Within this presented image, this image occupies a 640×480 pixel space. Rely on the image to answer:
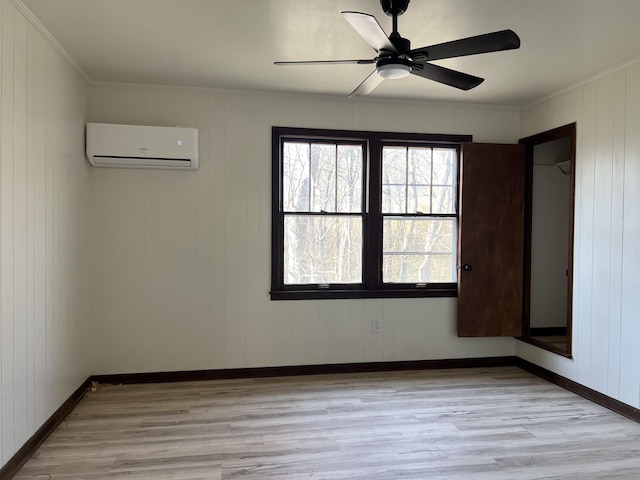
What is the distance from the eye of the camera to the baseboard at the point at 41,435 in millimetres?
2328

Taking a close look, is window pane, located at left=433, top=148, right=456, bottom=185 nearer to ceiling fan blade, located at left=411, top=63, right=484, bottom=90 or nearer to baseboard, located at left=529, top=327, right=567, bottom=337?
ceiling fan blade, located at left=411, top=63, right=484, bottom=90

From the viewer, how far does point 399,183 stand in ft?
13.9

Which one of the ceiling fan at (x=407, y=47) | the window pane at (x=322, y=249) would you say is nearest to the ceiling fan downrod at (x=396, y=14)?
the ceiling fan at (x=407, y=47)

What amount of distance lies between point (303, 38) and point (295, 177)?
4.75 ft

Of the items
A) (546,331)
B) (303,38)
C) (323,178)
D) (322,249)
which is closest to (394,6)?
(303,38)

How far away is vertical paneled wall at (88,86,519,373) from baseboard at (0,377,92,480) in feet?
1.42

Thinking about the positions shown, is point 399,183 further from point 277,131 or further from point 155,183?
point 155,183

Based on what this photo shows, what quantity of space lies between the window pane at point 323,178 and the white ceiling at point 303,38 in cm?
58

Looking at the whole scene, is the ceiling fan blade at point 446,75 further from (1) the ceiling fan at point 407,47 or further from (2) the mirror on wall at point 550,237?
(2) the mirror on wall at point 550,237

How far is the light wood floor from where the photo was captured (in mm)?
2469

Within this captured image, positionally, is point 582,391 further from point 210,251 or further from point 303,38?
point 303,38

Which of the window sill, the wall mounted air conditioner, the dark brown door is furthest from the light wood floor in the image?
the wall mounted air conditioner

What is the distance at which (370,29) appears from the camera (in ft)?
6.53

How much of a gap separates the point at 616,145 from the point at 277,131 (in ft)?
8.91
